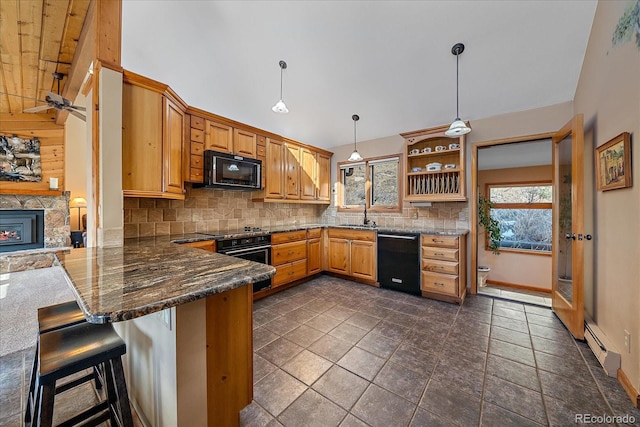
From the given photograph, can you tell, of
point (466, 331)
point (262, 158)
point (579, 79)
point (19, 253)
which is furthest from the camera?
point (19, 253)

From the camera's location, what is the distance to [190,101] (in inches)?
132

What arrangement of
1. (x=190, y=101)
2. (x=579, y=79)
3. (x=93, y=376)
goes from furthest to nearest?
(x=190, y=101) < (x=579, y=79) < (x=93, y=376)

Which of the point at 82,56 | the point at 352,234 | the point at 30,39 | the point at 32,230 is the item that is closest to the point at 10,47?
the point at 30,39

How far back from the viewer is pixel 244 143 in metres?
3.41

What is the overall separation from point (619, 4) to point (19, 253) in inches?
325

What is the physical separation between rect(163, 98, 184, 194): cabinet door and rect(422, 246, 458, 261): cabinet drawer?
312 cm

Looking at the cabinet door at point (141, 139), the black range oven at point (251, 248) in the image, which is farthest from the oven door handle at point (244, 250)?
the cabinet door at point (141, 139)

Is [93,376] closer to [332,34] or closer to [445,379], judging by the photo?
[445,379]

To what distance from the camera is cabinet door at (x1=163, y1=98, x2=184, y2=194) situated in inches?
96.9

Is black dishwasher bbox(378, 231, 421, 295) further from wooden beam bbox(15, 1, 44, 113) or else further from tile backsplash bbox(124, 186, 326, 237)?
wooden beam bbox(15, 1, 44, 113)

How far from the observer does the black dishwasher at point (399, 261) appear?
339cm

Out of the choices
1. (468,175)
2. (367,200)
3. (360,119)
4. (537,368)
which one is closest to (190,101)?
(360,119)

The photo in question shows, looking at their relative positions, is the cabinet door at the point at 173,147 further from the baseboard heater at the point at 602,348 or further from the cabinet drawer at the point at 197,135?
the baseboard heater at the point at 602,348

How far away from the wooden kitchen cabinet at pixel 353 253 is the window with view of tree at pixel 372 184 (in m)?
0.74
